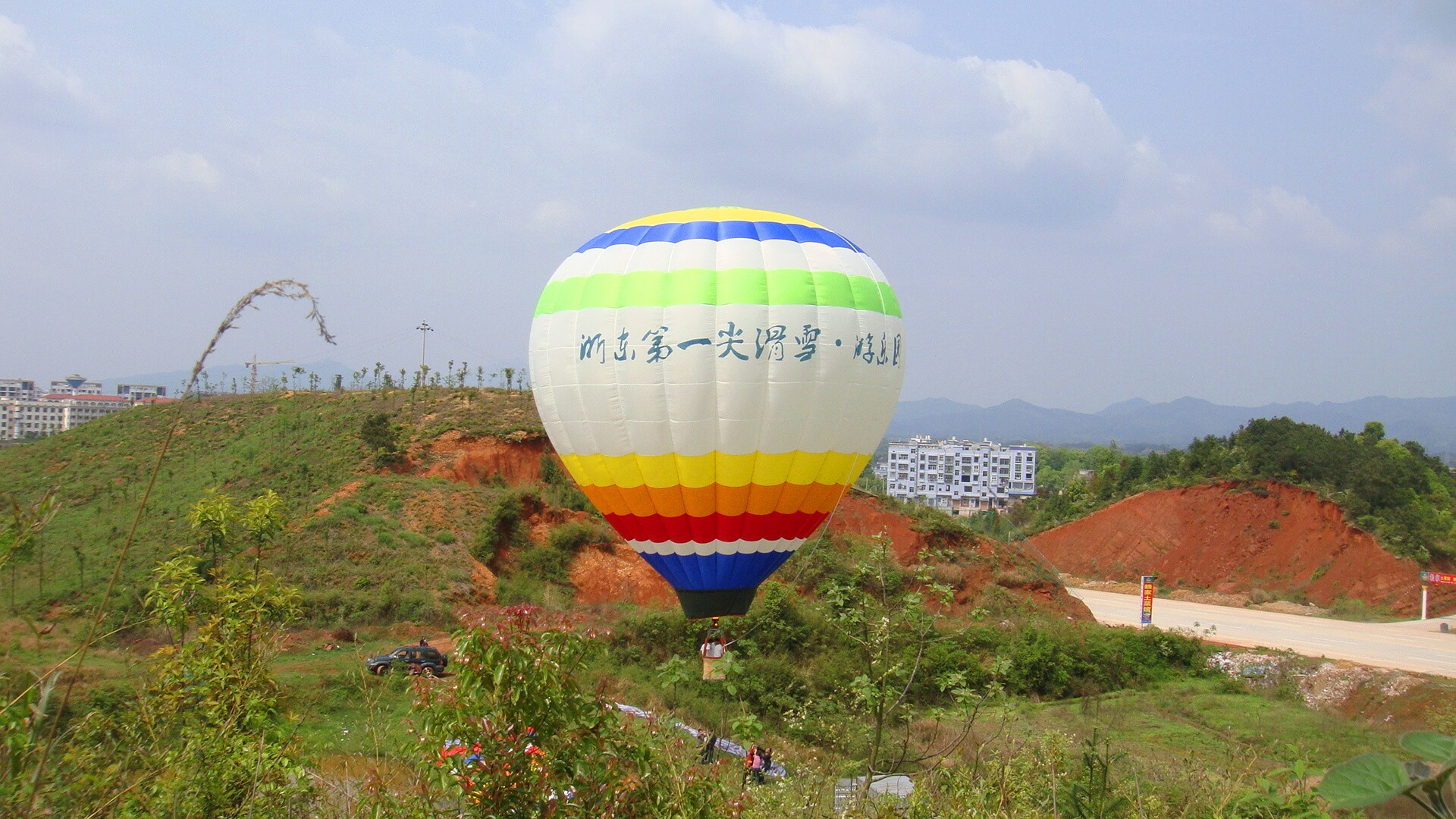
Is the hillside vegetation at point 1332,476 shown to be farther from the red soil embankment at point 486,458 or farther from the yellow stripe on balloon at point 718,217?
the yellow stripe on balloon at point 718,217

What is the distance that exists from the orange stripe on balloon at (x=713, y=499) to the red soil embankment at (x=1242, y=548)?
3874 cm

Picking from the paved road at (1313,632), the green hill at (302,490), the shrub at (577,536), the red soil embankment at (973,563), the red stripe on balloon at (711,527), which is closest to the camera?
the red stripe on balloon at (711,527)

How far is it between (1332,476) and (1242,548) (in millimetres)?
5611

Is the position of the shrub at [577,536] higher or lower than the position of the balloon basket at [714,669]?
lower

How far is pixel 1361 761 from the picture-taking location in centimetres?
132

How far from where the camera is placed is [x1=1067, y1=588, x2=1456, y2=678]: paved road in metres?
27.5

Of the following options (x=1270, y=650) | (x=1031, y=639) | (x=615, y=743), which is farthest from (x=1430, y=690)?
(x=615, y=743)

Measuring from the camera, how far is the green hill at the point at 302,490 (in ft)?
79.4

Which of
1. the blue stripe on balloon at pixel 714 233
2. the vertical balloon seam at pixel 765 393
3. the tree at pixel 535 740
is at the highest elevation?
the blue stripe on balloon at pixel 714 233

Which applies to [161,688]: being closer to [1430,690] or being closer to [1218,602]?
[1430,690]

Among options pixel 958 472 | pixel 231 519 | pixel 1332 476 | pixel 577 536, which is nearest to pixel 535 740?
pixel 231 519

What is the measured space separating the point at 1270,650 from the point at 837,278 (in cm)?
2417

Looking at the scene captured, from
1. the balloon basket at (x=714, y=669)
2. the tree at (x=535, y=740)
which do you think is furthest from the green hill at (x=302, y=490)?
the tree at (x=535, y=740)

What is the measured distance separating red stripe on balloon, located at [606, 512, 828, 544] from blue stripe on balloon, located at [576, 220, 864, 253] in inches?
120
